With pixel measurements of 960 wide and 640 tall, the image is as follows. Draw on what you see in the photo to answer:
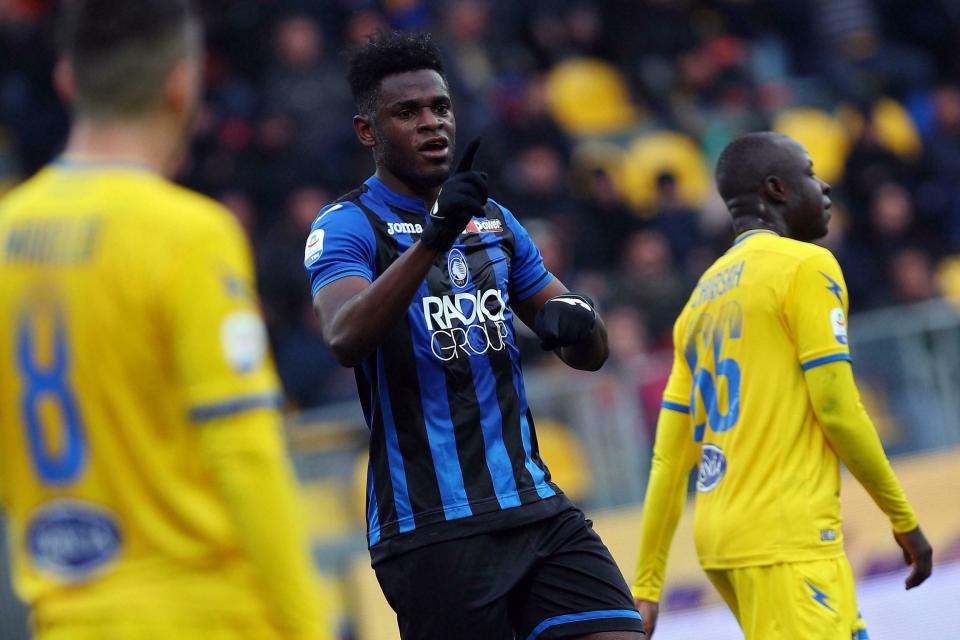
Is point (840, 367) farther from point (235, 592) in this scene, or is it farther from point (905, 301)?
point (905, 301)

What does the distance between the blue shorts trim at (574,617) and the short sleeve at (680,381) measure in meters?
1.12

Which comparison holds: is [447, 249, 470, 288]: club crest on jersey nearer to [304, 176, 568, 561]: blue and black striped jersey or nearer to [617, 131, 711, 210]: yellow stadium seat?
[304, 176, 568, 561]: blue and black striped jersey

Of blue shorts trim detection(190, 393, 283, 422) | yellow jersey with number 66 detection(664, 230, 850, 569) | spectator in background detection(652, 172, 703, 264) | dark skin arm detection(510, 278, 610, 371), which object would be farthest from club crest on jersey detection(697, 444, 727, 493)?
spectator in background detection(652, 172, 703, 264)

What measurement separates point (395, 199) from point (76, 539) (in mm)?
2152

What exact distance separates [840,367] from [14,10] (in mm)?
10091

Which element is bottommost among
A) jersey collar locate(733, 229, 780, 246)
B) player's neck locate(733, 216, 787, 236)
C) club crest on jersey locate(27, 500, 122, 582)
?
club crest on jersey locate(27, 500, 122, 582)

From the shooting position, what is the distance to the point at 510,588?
178 inches

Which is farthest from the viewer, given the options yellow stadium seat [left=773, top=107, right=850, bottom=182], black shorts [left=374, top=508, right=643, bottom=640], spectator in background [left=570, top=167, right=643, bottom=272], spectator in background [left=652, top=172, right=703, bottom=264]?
yellow stadium seat [left=773, top=107, right=850, bottom=182]

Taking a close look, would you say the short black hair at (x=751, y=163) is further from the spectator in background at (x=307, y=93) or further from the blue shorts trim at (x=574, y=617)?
the spectator in background at (x=307, y=93)

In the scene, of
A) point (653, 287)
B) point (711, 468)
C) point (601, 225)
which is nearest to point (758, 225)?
point (711, 468)

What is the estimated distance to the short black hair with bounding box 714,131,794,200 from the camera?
5375 millimetres

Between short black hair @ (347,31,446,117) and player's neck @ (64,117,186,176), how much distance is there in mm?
1874

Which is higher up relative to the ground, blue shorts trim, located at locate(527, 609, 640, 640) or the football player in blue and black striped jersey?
the football player in blue and black striped jersey

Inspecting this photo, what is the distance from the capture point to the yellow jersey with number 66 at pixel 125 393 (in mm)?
2877
